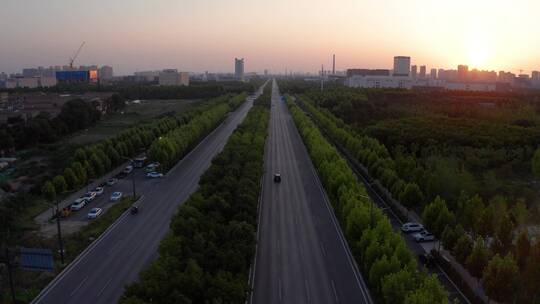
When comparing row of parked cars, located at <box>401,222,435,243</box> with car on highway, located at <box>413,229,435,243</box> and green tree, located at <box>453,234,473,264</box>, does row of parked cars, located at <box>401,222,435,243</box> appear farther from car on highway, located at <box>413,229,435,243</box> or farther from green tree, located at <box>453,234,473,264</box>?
green tree, located at <box>453,234,473,264</box>

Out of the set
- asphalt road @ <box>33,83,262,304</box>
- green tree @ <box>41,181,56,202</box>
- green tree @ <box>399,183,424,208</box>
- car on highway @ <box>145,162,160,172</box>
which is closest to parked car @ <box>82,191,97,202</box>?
green tree @ <box>41,181,56,202</box>

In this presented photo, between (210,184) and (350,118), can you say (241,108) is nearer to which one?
(350,118)

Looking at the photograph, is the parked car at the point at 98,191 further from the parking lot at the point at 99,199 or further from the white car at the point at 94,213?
the white car at the point at 94,213

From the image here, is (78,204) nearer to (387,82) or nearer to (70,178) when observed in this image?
(70,178)

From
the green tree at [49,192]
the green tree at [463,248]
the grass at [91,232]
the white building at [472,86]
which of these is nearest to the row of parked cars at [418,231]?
the green tree at [463,248]

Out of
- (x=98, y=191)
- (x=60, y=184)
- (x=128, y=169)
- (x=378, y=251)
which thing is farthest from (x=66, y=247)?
(x=128, y=169)

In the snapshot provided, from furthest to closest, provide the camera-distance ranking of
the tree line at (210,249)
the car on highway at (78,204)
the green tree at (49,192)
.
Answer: the green tree at (49,192), the car on highway at (78,204), the tree line at (210,249)
